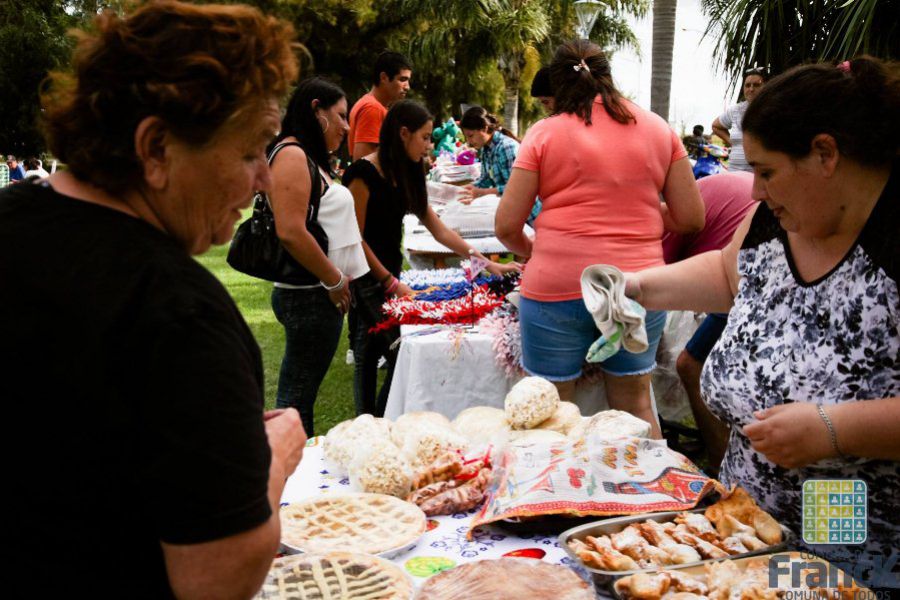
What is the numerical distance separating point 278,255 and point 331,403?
2.34 metres

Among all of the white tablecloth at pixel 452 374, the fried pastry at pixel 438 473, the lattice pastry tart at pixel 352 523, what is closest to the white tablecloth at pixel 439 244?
the white tablecloth at pixel 452 374

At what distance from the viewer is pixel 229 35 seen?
882mm

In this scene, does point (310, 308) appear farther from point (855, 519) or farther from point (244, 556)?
point (244, 556)

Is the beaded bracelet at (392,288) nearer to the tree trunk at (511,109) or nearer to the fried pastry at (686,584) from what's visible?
the fried pastry at (686,584)

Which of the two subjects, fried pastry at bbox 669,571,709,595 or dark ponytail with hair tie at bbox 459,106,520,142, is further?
dark ponytail with hair tie at bbox 459,106,520,142

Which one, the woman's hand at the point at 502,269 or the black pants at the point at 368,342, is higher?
the woman's hand at the point at 502,269

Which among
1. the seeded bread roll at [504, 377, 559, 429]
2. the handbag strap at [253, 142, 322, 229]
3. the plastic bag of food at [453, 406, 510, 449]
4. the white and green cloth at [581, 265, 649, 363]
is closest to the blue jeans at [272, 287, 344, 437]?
the handbag strap at [253, 142, 322, 229]

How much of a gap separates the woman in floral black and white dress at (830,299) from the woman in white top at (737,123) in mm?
2413

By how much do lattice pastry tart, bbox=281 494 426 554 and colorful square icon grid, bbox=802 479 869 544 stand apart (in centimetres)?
82

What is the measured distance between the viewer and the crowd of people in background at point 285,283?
31.5 inches

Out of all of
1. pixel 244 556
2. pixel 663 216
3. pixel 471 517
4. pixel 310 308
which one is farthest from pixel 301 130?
pixel 244 556

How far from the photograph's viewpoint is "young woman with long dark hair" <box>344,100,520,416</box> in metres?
3.74

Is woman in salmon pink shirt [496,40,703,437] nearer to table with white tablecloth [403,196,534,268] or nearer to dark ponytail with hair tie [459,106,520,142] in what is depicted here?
table with white tablecloth [403,196,534,268]

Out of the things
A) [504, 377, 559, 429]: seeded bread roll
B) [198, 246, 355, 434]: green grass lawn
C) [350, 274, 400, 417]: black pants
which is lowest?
[198, 246, 355, 434]: green grass lawn
